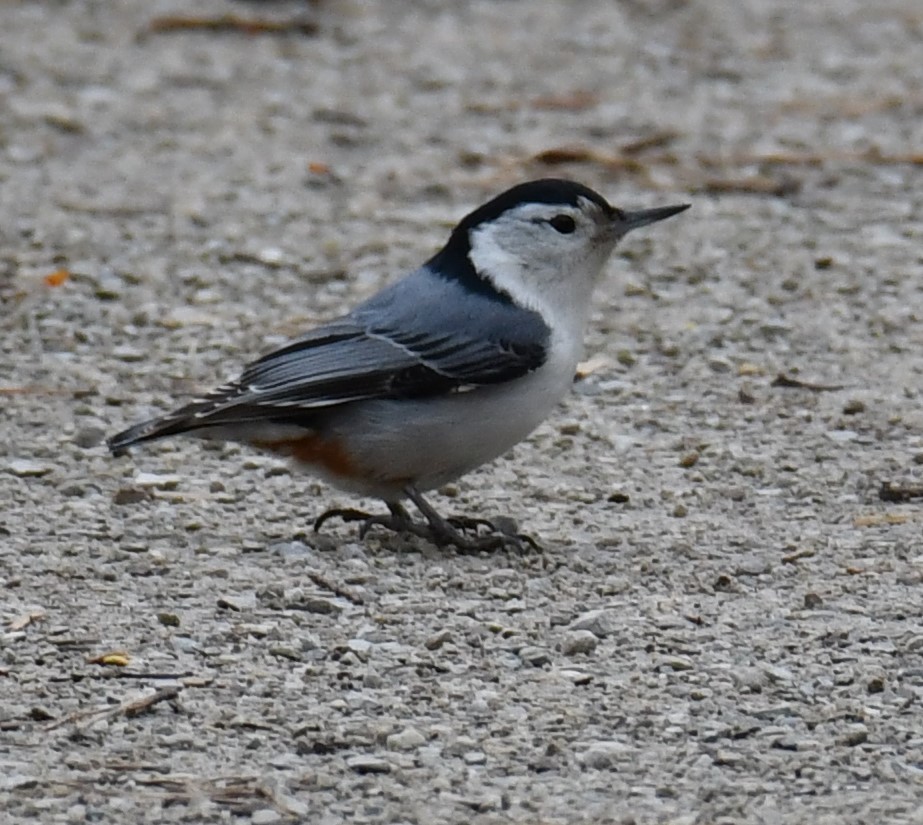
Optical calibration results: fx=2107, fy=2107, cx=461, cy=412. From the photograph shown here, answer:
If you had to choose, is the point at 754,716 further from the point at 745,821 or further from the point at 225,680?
the point at 225,680

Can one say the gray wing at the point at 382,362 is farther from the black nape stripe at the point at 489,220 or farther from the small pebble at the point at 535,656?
the small pebble at the point at 535,656

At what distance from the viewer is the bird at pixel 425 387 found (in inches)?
207

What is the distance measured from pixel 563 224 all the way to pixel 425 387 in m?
0.65

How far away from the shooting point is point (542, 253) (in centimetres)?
557

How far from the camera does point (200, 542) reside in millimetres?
5375

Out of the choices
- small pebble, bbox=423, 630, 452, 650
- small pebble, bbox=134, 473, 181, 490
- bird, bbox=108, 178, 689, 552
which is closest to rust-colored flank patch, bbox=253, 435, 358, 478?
bird, bbox=108, 178, 689, 552

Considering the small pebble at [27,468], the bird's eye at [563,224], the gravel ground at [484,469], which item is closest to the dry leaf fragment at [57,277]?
the gravel ground at [484,469]

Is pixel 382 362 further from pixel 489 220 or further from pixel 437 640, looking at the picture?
pixel 437 640

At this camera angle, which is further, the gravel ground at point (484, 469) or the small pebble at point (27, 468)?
the small pebble at point (27, 468)

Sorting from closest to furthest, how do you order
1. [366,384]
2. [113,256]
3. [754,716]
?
[754,716] < [366,384] < [113,256]

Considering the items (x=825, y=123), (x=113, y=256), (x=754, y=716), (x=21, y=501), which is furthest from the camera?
(x=825, y=123)

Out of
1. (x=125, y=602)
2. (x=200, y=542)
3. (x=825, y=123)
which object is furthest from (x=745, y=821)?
(x=825, y=123)

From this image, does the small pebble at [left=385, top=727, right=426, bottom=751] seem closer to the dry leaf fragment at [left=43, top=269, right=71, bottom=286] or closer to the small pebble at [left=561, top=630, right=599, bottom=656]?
the small pebble at [left=561, top=630, right=599, bottom=656]

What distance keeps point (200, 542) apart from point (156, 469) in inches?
25.4
